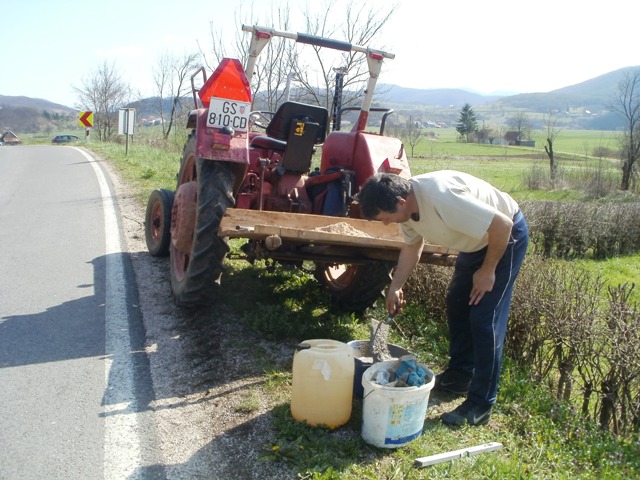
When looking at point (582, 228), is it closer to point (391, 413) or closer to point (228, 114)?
point (228, 114)

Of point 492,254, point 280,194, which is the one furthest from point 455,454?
point 280,194

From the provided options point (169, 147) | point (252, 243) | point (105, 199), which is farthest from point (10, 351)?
point (169, 147)

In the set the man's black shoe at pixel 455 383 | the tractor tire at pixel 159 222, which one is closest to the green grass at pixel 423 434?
the man's black shoe at pixel 455 383

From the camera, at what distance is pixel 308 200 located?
588 centimetres

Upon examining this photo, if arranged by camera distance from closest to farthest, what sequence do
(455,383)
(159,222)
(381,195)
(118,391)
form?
(381,195), (118,391), (455,383), (159,222)

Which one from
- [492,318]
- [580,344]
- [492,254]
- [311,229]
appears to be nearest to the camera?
[492,254]

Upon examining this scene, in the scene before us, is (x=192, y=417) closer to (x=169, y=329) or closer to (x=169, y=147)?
(x=169, y=329)

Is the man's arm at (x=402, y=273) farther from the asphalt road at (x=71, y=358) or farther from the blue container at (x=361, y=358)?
the asphalt road at (x=71, y=358)

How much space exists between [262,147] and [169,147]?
Result: 69.1ft

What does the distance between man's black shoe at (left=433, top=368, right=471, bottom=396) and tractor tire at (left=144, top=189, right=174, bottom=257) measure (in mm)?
3695

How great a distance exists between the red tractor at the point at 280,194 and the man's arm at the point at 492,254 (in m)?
0.82

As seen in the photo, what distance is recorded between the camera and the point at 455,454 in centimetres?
350

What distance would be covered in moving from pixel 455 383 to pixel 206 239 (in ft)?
7.06

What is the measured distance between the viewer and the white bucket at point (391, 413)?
11.5ft
